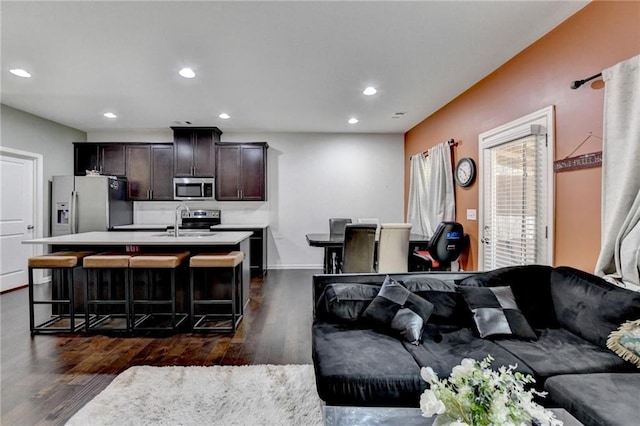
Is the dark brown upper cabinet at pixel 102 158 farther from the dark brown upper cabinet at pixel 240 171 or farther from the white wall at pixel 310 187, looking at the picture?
the dark brown upper cabinet at pixel 240 171

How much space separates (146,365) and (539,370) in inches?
105

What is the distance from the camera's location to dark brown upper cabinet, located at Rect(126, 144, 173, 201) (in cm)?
594

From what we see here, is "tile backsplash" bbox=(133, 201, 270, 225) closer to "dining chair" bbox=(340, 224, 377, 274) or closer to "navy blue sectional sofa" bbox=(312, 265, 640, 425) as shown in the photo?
"dining chair" bbox=(340, 224, 377, 274)

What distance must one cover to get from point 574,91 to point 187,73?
3.66 metres

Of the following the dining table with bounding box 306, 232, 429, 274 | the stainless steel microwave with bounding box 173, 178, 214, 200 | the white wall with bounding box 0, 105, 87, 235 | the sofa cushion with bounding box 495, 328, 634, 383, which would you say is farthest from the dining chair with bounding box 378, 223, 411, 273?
the white wall with bounding box 0, 105, 87, 235

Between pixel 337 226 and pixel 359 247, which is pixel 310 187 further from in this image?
pixel 359 247

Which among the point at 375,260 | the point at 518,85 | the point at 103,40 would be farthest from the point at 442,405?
the point at 103,40

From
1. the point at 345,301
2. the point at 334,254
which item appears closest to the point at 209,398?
the point at 345,301

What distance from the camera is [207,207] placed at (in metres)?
6.24

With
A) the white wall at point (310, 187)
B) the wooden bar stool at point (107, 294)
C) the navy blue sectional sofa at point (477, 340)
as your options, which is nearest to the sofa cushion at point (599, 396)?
the navy blue sectional sofa at point (477, 340)

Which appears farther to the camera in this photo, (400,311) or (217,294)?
(217,294)

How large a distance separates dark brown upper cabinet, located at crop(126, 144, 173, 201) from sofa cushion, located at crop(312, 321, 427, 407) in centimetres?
524

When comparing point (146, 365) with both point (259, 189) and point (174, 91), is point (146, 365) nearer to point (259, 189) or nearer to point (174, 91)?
point (174, 91)

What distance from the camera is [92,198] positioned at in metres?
5.28
